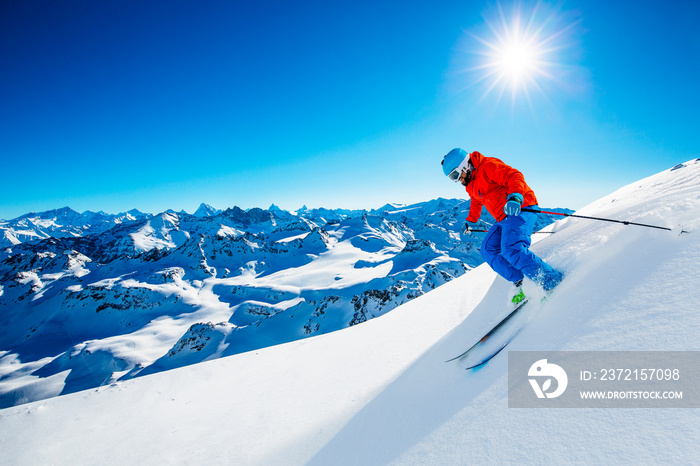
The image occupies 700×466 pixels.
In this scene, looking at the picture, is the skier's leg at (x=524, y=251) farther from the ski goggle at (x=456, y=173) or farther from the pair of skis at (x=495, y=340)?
the ski goggle at (x=456, y=173)

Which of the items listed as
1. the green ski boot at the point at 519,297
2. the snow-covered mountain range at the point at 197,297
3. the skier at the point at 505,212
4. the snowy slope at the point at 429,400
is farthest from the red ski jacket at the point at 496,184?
the snow-covered mountain range at the point at 197,297

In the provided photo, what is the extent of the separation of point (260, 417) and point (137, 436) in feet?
6.15

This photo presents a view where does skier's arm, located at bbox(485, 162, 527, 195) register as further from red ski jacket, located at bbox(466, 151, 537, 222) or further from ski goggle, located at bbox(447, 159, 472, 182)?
ski goggle, located at bbox(447, 159, 472, 182)

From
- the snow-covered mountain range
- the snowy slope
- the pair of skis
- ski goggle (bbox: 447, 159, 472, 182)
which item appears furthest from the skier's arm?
the snow-covered mountain range

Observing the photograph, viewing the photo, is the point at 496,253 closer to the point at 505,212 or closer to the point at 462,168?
the point at 505,212

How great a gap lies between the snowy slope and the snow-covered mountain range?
4748 cm

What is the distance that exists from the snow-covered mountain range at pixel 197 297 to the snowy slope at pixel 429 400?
47.5m

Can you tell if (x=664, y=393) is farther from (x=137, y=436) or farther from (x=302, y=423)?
(x=137, y=436)

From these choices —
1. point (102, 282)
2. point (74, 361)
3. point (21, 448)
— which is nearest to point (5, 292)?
point (102, 282)

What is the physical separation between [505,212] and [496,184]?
0.52m

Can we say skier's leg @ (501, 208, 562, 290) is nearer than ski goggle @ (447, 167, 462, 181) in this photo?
Yes

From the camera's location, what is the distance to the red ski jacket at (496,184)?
3.51m

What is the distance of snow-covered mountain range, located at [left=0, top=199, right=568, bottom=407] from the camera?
6016cm

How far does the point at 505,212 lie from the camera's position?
11.0 feet
